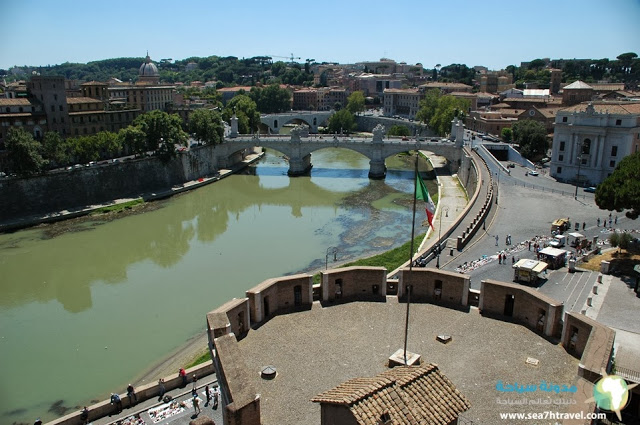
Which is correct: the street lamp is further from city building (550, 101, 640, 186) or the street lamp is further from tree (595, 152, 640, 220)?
city building (550, 101, 640, 186)

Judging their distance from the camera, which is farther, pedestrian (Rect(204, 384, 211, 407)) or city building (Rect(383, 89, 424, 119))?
city building (Rect(383, 89, 424, 119))

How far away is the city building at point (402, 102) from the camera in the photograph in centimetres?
8144

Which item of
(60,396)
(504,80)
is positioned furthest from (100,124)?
(504,80)

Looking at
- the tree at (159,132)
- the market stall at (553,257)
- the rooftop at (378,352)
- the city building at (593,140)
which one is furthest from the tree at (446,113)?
the rooftop at (378,352)

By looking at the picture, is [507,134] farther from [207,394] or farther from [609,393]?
[609,393]

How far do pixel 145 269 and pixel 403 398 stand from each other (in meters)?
19.9

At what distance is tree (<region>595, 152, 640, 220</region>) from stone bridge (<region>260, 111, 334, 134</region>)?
49.9m

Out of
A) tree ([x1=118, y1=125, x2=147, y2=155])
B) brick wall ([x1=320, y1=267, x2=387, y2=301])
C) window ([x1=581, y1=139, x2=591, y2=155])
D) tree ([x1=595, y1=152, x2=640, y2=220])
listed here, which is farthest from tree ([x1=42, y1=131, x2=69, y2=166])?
window ([x1=581, y1=139, x2=591, y2=155])

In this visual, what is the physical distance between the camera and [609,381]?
22.2ft

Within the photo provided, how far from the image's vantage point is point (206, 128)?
44.4 meters

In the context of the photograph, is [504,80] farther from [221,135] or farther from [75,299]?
[75,299]

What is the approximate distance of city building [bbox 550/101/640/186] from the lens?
3164 centimetres

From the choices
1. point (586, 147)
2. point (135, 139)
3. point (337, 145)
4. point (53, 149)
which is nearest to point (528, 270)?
point (586, 147)

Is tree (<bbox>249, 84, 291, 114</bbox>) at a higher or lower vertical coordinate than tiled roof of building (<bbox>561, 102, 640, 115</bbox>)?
lower
